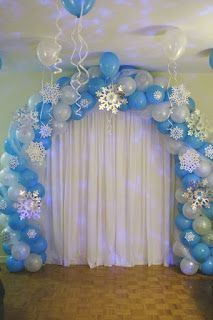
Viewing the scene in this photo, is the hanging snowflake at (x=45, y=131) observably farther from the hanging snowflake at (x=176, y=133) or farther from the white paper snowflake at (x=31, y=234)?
the hanging snowflake at (x=176, y=133)

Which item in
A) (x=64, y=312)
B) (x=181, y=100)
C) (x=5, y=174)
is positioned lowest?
(x=64, y=312)

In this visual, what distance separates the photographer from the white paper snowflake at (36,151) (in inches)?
144

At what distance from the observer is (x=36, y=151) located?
12.1 ft

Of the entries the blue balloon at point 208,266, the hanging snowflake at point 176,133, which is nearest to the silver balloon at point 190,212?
the blue balloon at point 208,266

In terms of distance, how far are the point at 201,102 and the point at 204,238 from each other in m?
1.58

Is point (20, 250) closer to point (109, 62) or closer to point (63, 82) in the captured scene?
point (63, 82)

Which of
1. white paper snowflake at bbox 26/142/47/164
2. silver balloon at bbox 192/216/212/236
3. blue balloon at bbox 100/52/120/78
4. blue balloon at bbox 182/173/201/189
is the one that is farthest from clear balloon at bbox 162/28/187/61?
silver balloon at bbox 192/216/212/236

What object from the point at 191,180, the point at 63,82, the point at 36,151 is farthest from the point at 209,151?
the point at 36,151

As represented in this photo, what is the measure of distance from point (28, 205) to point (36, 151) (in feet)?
1.86

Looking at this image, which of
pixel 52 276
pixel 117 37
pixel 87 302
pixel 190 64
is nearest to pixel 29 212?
pixel 52 276

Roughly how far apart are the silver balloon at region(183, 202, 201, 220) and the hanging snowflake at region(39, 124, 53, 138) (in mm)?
1669

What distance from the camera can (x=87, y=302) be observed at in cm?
322

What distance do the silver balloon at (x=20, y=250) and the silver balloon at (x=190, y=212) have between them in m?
1.75

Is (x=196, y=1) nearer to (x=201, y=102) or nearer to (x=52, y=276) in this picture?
(x=201, y=102)
